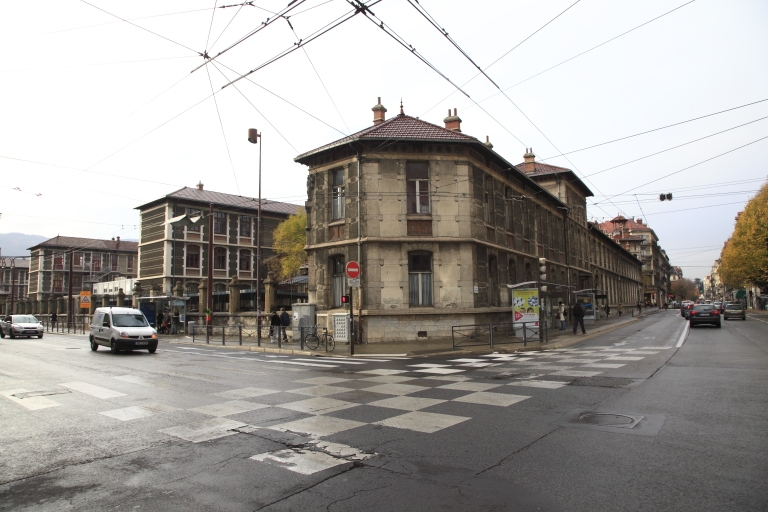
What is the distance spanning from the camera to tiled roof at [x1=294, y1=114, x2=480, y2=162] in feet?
75.6

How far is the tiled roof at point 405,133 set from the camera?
2304cm

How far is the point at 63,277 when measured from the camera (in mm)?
74938

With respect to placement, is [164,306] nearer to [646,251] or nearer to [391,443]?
[391,443]

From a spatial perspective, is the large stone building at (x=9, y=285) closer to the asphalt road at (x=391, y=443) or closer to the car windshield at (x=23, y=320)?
the car windshield at (x=23, y=320)

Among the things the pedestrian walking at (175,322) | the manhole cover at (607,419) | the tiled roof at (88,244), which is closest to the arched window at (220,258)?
the pedestrian walking at (175,322)

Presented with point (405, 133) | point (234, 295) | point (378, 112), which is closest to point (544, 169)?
point (378, 112)

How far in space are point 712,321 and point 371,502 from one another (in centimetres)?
3325

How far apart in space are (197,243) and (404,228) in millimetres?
38175

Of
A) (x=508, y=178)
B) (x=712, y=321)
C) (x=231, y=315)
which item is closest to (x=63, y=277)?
(x=231, y=315)

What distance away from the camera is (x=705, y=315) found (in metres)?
30.5

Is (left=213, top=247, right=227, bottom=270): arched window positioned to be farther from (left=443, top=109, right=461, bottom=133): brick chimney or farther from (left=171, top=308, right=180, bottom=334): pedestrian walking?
(left=443, top=109, right=461, bottom=133): brick chimney

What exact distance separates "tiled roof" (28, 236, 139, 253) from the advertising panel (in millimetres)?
66448

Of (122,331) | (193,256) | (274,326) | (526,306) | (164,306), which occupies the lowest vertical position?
(274,326)

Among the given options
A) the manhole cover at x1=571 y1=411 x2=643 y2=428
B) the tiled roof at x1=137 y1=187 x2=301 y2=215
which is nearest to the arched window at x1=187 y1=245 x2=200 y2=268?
the tiled roof at x1=137 y1=187 x2=301 y2=215
